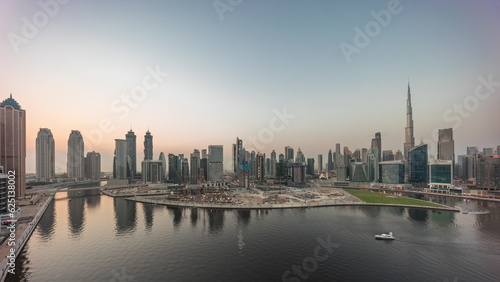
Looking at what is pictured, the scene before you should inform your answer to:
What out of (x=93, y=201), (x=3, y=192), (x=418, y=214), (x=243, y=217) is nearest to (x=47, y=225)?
(x=3, y=192)

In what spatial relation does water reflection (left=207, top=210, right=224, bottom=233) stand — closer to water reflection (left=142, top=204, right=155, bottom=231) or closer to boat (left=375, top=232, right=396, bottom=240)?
water reflection (left=142, top=204, right=155, bottom=231)

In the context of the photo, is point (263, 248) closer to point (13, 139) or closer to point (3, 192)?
point (3, 192)

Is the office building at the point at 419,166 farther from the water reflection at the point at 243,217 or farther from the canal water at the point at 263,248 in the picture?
the water reflection at the point at 243,217

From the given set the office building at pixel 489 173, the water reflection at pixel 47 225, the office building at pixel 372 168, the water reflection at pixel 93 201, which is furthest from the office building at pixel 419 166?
the water reflection at pixel 93 201

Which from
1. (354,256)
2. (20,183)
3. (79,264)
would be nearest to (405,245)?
(354,256)

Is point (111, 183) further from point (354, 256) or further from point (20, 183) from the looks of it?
point (354, 256)

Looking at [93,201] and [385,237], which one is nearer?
[385,237]
